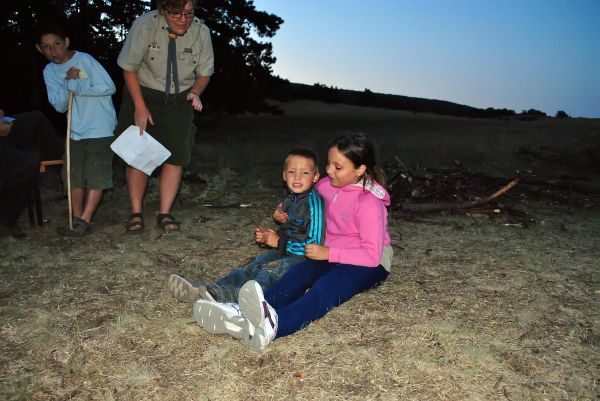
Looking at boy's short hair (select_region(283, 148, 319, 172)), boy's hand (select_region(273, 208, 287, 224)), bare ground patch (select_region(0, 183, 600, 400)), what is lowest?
bare ground patch (select_region(0, 183, 600, 400))

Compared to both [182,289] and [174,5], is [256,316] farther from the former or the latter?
[174,5]

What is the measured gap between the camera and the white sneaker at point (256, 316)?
2449mm

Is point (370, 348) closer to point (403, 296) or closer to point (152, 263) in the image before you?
point (403, 296)

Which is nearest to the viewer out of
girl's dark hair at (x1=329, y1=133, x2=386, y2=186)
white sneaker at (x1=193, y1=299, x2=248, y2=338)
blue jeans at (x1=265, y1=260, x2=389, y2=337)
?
white sneaker at (x1=193, y1=299, x2=248, y2=338)

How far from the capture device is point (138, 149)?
435 centimetres

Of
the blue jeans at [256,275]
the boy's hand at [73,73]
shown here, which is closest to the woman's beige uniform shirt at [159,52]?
the boy's hand at [73,73]

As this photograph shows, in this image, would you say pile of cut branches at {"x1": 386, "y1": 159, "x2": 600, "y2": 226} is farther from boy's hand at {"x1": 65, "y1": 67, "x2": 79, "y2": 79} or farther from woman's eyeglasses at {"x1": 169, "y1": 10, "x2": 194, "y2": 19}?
boy's hand at {"x1": 65, "y1": 67, "x2": 79, "y2": 79}

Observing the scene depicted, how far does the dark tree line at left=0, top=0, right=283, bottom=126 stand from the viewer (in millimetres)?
11180

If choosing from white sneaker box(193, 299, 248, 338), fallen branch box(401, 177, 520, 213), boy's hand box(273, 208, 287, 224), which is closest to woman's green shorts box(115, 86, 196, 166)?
boy's hand box(273, 208, 287, 224)

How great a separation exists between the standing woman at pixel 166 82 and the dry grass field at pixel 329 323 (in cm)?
55

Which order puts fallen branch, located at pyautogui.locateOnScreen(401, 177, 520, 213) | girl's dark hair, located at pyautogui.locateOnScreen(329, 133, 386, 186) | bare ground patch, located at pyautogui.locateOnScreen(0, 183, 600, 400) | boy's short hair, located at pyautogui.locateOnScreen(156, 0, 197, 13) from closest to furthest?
1. bare ground patch, located at pyautogui.locateOnScreen(0, 183, 600, 400)
2. girl's dark hair, located at pyautogui.locateOnScreen(329, 133, 386, 186)
3. boy's short hair, located at pyautogui.locateOnScreen(156, 0, 197, 13)
4. fallen branch, located at pyautogui.locateOnScreen(401, 177, 520, 213)

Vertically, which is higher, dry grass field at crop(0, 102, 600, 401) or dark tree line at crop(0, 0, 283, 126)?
dark tree line at crop(0, 0, 283, 126)

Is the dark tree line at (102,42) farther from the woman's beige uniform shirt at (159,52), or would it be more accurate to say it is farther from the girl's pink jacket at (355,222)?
the girl's pink jacket at (355,222)

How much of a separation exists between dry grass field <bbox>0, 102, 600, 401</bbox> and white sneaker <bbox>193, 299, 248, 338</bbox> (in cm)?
11
